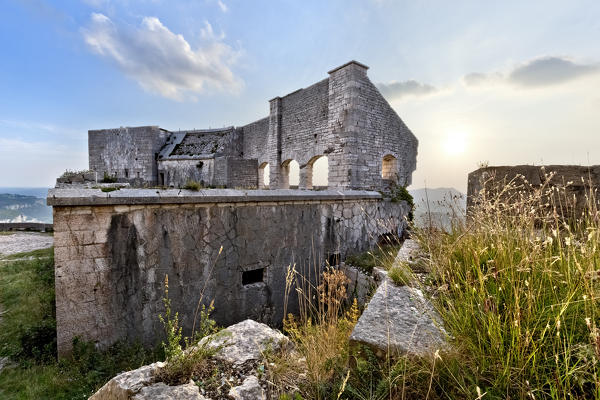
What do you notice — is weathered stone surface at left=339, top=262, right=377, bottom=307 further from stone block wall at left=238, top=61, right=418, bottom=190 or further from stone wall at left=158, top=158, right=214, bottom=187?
stone wall at left=158, top=158, right=214, bottom=187

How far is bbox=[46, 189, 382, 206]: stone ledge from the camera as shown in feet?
10.7

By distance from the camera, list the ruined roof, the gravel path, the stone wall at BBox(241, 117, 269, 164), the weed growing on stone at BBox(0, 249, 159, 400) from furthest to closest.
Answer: the ruined roof < the stone wall at BBox(241, 117, 269, 164) < the gravel path < the weed growing on stone at BBox(0, 249, 159, 400)

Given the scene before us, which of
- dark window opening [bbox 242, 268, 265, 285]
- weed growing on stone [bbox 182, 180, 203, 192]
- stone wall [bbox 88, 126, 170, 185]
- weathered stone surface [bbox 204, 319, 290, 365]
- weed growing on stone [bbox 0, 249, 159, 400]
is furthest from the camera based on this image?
stone wall [bbox 88, 126, 170, 185]

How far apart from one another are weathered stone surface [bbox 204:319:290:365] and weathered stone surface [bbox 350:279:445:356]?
767mm

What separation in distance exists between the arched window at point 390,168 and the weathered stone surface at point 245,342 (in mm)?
11743

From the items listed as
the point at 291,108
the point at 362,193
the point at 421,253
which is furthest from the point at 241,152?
the point at 421,253

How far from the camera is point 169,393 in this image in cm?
156

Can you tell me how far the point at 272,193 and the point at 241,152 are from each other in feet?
52.5

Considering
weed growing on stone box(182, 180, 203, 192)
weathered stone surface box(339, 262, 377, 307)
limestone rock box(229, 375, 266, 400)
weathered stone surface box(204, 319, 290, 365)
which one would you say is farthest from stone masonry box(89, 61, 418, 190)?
limestone rock box(229, 375, 266, 400)

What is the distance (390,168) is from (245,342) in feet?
40.6

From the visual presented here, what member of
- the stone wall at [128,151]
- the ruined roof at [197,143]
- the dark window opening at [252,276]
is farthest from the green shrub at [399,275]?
→ the stone wall at [128,151]

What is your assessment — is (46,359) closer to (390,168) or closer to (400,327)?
(400,327)

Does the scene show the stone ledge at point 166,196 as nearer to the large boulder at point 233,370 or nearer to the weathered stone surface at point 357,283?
the weathered stone surface at point 357,283

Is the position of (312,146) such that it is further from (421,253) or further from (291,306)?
(421,253)
